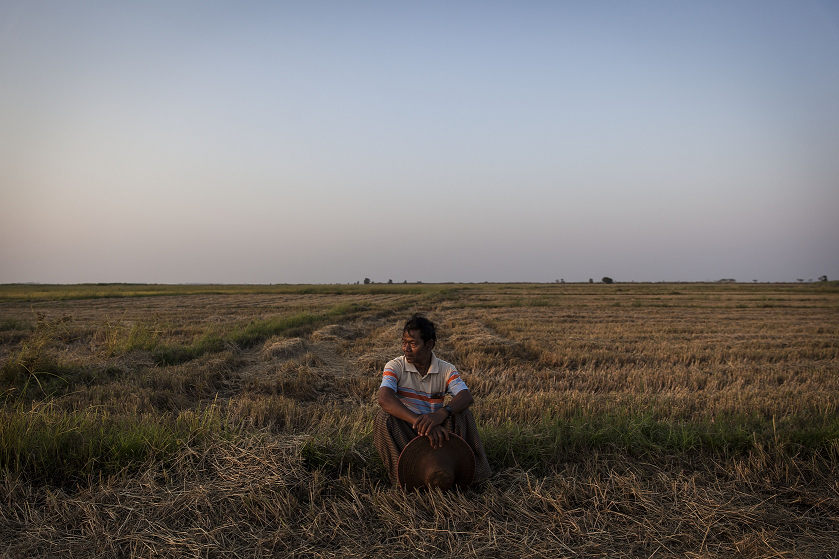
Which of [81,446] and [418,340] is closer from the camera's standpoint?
[418,340]

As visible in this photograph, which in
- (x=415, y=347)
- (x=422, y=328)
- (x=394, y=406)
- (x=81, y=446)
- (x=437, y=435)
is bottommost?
(x=81, y=446)

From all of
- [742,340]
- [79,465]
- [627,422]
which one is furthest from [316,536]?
[742,340]

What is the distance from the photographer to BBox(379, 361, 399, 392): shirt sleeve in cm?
355

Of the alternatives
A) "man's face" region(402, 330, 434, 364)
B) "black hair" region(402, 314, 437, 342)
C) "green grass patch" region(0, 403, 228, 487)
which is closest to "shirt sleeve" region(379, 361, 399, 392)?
"man's face" region(402, 330, 434, 364)

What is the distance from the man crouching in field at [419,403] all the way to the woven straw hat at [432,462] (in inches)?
3.7

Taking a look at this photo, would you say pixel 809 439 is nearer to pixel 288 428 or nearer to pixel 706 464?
pixel 706 464

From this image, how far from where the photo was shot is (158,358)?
891 centimetres

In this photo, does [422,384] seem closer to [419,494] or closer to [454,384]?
[454,384]

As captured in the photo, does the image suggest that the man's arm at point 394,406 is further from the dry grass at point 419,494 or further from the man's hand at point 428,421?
the dry grass at point 419,494

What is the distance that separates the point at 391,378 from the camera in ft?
11.8

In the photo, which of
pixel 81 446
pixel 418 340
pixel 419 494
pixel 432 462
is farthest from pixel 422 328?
pixel 81 446

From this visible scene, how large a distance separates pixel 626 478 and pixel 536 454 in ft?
2.42

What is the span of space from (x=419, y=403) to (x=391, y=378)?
325mm

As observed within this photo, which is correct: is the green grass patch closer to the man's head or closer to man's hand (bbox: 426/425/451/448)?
the man's head
